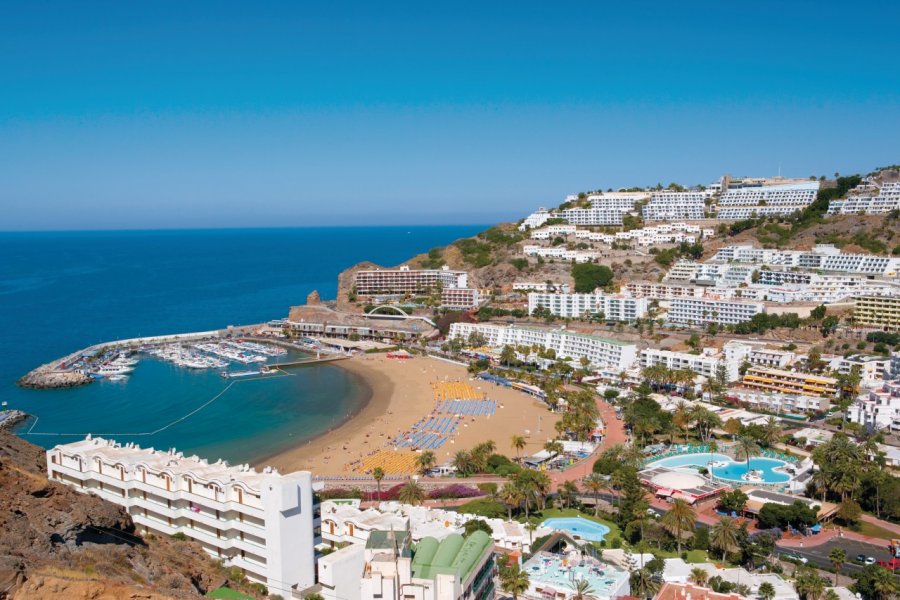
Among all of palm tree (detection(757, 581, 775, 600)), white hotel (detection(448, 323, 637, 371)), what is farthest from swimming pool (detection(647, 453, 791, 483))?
white hotel (detection(448, 323, 637, 371))

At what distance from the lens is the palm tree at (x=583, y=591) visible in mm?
19000

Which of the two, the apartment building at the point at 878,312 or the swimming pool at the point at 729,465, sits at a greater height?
the apartment building at the point at 878,312

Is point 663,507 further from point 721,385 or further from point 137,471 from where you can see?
point 137,471

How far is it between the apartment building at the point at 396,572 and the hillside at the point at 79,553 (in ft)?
7.99

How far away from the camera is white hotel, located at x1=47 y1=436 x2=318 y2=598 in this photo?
643 inches

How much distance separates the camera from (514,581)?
1888 cm

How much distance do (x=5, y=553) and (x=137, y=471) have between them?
7.65m

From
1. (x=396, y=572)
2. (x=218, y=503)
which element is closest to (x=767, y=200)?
(x=396, y=572)

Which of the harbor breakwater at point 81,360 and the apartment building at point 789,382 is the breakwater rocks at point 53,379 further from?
the apartment building at point 789,382

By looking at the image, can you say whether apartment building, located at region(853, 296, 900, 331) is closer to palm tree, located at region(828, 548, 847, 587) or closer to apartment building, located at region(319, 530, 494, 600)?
palm tree, located at region(828, 548, 847, 587)

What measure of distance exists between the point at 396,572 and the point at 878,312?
1893 inches

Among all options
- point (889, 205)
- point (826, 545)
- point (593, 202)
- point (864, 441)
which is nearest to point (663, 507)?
point (826, 545)

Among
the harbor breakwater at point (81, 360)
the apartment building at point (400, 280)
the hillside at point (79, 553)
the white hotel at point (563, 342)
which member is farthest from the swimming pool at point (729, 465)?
the apartment building at point (400, 280)

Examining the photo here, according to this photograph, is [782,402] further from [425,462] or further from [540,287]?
[540,287]
